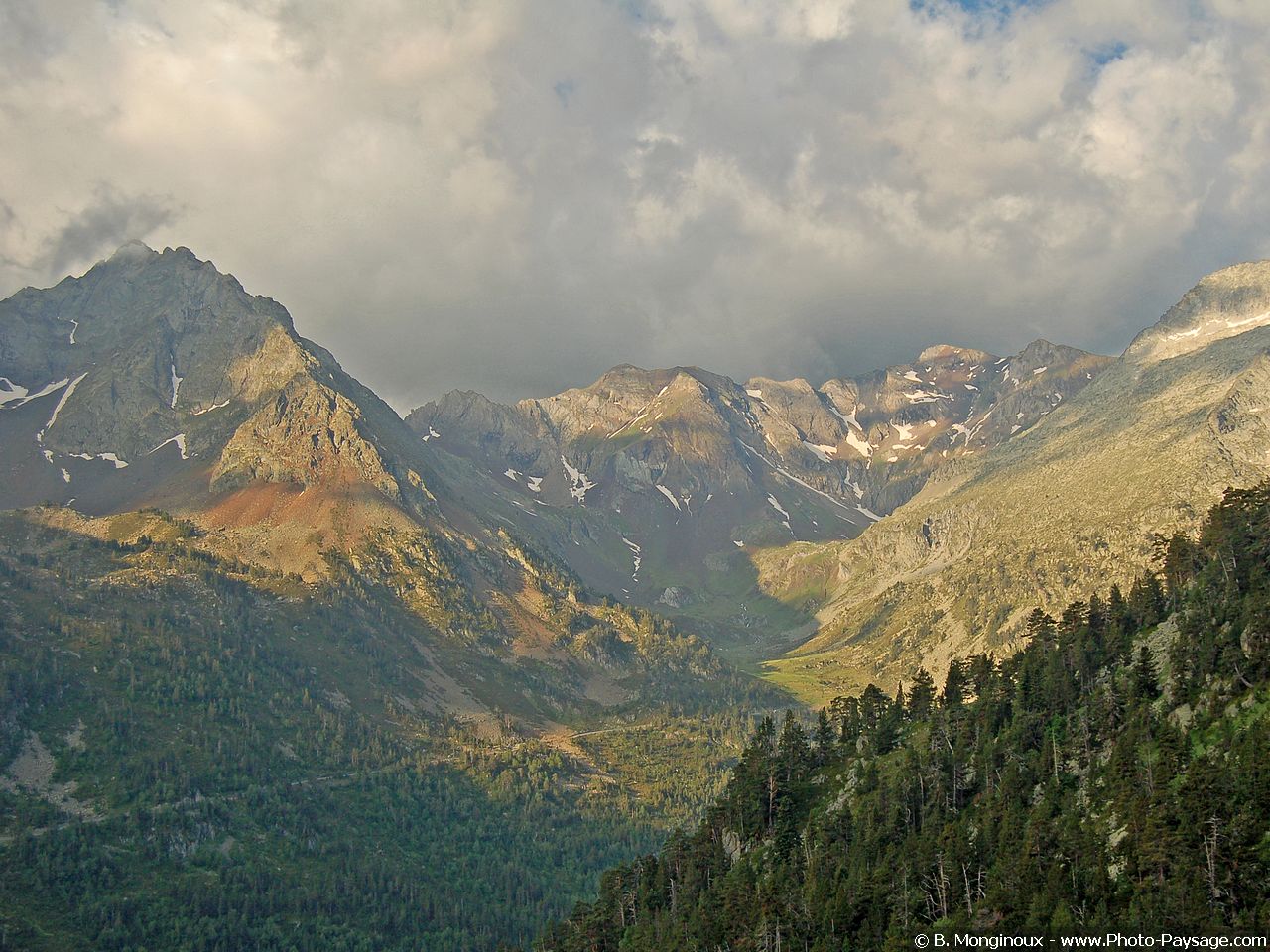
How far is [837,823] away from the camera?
404 ft

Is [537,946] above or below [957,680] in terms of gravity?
below

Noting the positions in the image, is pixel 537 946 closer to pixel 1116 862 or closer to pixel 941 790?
pixel 941 790

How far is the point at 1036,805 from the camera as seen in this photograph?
99500 millimetres

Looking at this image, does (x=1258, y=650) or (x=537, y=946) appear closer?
(x=1258, y=650)

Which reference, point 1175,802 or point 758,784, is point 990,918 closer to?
point 1175,802

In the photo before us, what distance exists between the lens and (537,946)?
170 m

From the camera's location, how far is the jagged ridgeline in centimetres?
7725

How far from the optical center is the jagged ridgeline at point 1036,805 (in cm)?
7725

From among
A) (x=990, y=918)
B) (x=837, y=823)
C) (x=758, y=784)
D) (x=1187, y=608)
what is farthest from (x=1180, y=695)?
(x=758, y=784)

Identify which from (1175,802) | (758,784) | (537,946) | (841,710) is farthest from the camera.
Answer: (841,710)

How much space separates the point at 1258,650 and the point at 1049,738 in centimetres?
2392

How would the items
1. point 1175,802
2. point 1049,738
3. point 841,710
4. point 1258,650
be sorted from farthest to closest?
point 841,710 → point 1049,738 → point 1258,650 → point 1175,802

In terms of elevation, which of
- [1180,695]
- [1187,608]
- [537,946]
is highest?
[1187,608]

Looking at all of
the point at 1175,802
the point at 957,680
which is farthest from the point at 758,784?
the point at 1175,802
